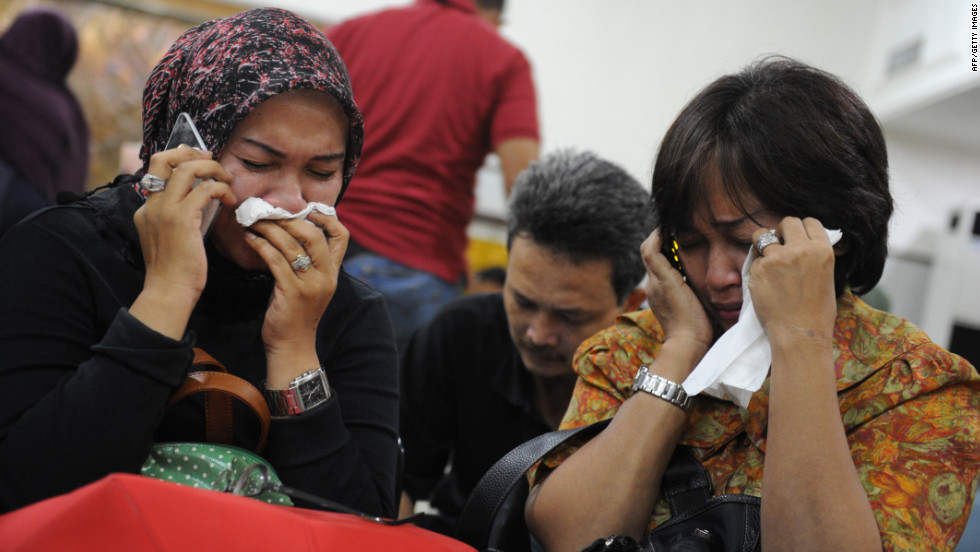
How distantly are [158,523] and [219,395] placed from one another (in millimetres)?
281

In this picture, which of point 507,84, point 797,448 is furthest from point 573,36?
point 797,448

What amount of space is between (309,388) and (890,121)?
4196mm

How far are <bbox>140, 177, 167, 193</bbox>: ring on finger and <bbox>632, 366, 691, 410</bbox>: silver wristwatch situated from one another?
28.2 inches

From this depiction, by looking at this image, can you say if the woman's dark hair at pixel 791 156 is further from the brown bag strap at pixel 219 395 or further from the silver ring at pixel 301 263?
the brown bag strap at pixel 219 395

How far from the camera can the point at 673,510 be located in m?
1.31

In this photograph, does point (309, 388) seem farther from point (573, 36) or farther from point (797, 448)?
point (573, 36)

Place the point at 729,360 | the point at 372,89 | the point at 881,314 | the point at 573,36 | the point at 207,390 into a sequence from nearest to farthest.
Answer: the point at 207,390, the point at 729,360, the point at 881,314, the point at 372,89, the point at 573,36

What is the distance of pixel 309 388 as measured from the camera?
1257 mm

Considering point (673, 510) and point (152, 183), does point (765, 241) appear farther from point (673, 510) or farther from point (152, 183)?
point (152, 183)

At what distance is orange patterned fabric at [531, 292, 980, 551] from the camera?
1.18 meters

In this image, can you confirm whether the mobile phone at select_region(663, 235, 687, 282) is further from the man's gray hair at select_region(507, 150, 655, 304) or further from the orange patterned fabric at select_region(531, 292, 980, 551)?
the man's gray hair at select_region(507, 150, 655, 304)

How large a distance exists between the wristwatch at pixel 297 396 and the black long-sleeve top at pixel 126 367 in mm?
17

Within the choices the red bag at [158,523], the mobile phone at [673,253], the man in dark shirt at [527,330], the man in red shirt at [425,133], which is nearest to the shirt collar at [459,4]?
the man in red shirt at [425,133]

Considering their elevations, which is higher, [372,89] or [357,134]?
[357,134]
